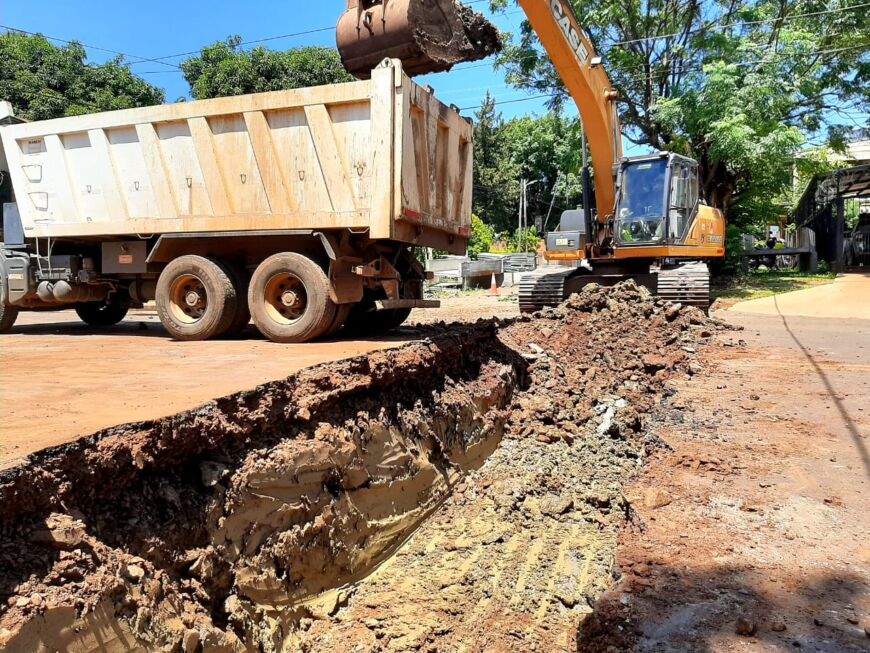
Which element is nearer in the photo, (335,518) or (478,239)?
(335,518)

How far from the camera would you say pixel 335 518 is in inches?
141

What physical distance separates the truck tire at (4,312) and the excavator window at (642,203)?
956cm

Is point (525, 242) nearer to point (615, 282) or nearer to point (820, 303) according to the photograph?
point (820, 303)

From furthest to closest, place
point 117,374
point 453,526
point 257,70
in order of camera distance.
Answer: point 257,70 < point 453,526 < point 117,374

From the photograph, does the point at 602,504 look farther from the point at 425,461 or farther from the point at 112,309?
the point at 112,309

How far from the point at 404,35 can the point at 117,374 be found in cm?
392

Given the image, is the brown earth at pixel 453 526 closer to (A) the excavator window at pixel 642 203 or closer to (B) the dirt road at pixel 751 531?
(B) the dirt road at pixel 751 531

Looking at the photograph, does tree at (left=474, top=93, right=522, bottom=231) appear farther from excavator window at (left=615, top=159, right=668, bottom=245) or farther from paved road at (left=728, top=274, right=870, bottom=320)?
excavator window at (left=615, top=159, right=668, bottom=245)

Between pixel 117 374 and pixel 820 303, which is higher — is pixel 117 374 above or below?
above

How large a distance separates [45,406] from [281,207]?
10.7 feet

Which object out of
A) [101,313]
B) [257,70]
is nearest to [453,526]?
[101,313]

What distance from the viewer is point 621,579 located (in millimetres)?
3164

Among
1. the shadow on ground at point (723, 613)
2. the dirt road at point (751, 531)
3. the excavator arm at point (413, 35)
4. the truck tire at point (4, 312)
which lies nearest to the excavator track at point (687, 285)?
the dirt road at point (751, 531)

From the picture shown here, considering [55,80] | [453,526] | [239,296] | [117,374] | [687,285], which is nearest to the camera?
[117,374]
